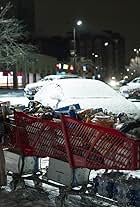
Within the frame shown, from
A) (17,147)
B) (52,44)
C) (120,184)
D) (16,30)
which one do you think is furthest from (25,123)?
(52,44)

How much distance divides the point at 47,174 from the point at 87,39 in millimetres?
129096

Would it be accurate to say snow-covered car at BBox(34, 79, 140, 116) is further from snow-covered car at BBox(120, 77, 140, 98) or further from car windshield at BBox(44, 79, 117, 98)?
snow-covered car at BBox(120, 77, 140, 98)

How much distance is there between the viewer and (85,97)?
13.2 m

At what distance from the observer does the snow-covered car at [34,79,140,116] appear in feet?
41.9

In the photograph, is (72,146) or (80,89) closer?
(72,146)

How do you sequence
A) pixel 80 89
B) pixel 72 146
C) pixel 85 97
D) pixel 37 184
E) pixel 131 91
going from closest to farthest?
pixel 72 146, pixel 37 184, pixel 85 97, pixel 80 89, pixel 131 91

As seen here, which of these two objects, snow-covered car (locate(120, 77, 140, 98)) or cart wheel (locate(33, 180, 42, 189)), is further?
snow-covered car (locate(120, 77, 140, 98))

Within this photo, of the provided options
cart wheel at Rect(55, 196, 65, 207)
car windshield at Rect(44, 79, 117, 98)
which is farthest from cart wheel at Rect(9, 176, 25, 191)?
car windshield at Rect(44, 79, 117, 98)

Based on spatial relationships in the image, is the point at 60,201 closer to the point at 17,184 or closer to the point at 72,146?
the point at 72,146

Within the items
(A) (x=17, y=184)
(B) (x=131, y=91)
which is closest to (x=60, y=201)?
(A) (x=17, y=184)

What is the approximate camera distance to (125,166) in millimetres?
5379

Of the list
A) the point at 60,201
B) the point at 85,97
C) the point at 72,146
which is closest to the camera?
the point at 72,146

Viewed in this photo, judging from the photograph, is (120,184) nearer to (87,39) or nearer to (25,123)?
(25,123)

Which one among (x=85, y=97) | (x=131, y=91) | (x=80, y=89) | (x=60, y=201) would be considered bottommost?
(x=60, y=201)
